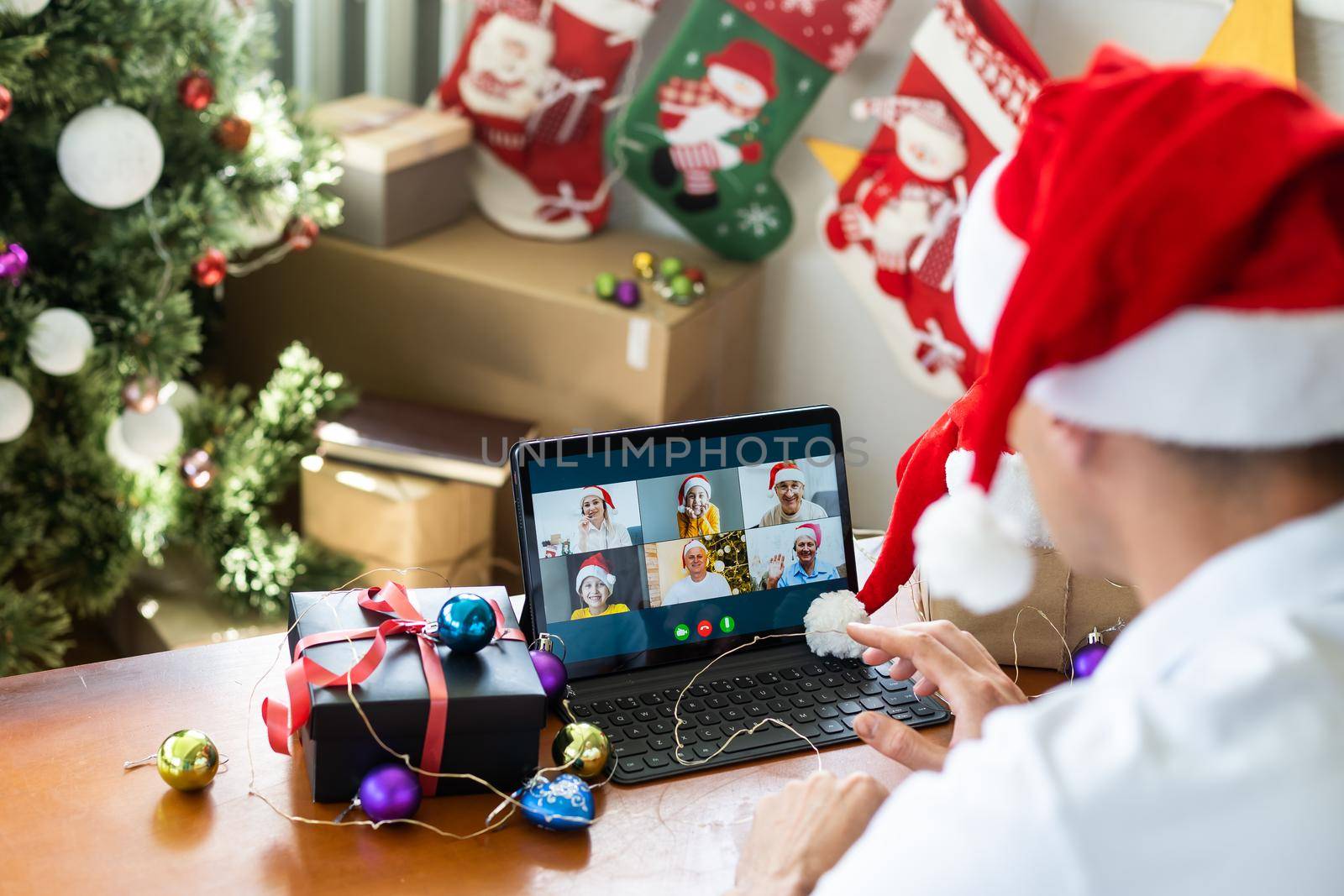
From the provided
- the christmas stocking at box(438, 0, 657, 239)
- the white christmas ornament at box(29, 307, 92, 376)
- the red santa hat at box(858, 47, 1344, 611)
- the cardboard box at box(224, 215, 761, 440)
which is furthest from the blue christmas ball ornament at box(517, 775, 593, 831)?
the christmas stocking at box(438, 0, 657, 239)

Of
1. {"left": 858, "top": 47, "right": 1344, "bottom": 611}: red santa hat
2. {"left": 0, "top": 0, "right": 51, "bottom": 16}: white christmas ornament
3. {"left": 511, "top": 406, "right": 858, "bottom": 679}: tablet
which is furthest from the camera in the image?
{"left": 0, "top": 0, "right": 51, "bottom": 16}: white christmas ornament

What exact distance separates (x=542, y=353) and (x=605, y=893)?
1.41 metres

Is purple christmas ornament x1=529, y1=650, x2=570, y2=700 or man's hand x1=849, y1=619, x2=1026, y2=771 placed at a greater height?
man's hand x1=849, y1=619, x2=1026, y2=771

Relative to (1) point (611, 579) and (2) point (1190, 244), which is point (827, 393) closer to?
(1) point (611, 579)

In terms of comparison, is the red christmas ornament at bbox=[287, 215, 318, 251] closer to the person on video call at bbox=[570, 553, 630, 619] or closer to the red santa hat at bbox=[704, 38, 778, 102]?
the red santa hat at bbox=[704, 38, 778, 102]

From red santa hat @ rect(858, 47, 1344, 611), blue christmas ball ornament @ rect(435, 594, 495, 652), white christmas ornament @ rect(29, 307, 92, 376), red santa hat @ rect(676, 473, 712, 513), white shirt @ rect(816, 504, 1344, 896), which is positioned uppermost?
red santa hat @ rect(858, 47, 1344, 611)

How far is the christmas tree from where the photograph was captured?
155 cm

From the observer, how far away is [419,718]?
910 millimetres

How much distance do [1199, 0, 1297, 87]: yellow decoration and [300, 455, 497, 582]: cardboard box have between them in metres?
1.32

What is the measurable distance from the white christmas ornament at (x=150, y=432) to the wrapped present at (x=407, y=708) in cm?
90

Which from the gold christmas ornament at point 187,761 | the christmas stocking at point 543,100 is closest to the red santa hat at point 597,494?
the gold christmas ornament at point 187,761

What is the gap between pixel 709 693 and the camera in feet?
3.53

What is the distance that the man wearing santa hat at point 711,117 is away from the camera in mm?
2105

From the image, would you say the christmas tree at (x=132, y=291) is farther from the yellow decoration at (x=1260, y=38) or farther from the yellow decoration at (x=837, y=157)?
the yellow decoration at (x=1260, y=38)
